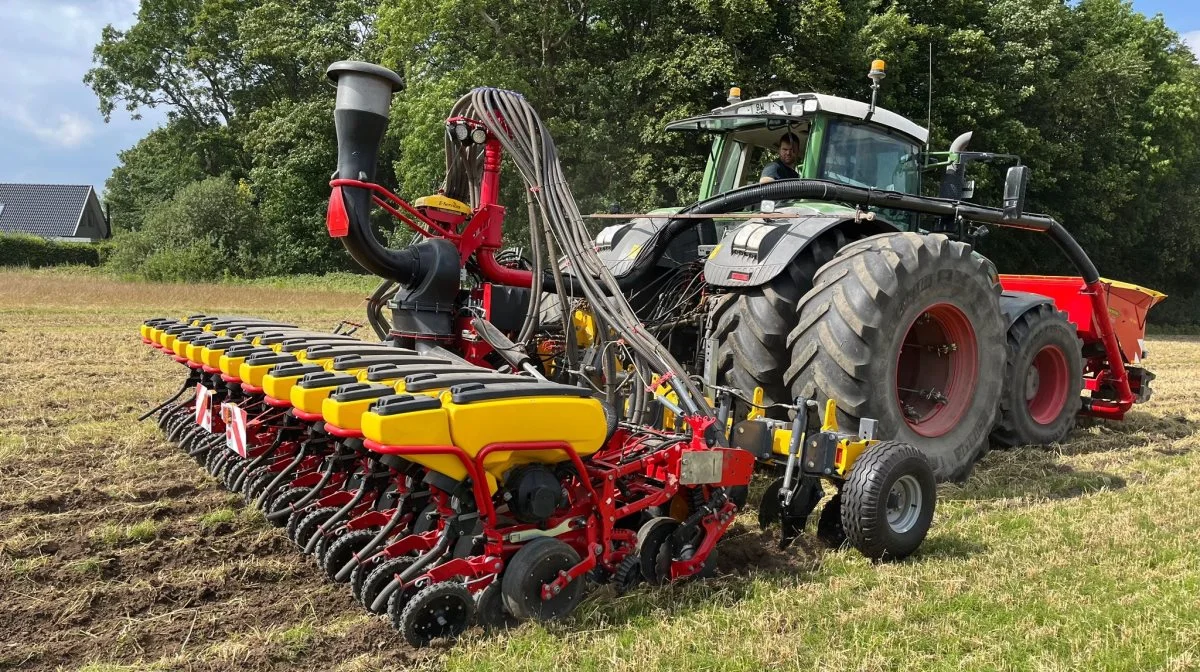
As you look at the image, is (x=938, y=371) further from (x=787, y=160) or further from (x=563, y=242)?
(x=563, y=242)

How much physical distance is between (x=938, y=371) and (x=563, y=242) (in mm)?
2426

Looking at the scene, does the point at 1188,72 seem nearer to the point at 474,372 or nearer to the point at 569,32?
the point at 569,32


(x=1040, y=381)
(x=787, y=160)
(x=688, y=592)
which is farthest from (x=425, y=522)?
(x=1040, y=381)

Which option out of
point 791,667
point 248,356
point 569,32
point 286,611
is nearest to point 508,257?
point 248,356

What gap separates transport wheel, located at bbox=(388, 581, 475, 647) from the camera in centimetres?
260

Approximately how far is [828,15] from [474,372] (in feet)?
51.3

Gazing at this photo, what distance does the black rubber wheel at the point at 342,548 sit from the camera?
10.2ft

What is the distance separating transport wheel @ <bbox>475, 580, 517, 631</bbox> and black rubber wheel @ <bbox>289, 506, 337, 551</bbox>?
0.99 meters

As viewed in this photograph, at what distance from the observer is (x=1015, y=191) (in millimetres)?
5238

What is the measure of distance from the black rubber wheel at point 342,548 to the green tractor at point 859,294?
1.61 meters

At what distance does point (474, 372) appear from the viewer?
3084mm

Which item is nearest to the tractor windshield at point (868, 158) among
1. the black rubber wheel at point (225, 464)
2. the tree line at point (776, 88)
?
the black rubber wheel at point (225, 464)

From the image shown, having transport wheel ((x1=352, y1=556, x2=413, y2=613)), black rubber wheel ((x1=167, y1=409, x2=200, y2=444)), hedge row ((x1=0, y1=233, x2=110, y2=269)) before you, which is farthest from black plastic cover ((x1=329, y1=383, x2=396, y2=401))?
hedge row ((x1=0, y1=233, x2=110, y2=269))

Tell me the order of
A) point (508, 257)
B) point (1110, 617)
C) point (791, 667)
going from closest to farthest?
point (791, 667) → point (1110, 617) → point (508, 257)
